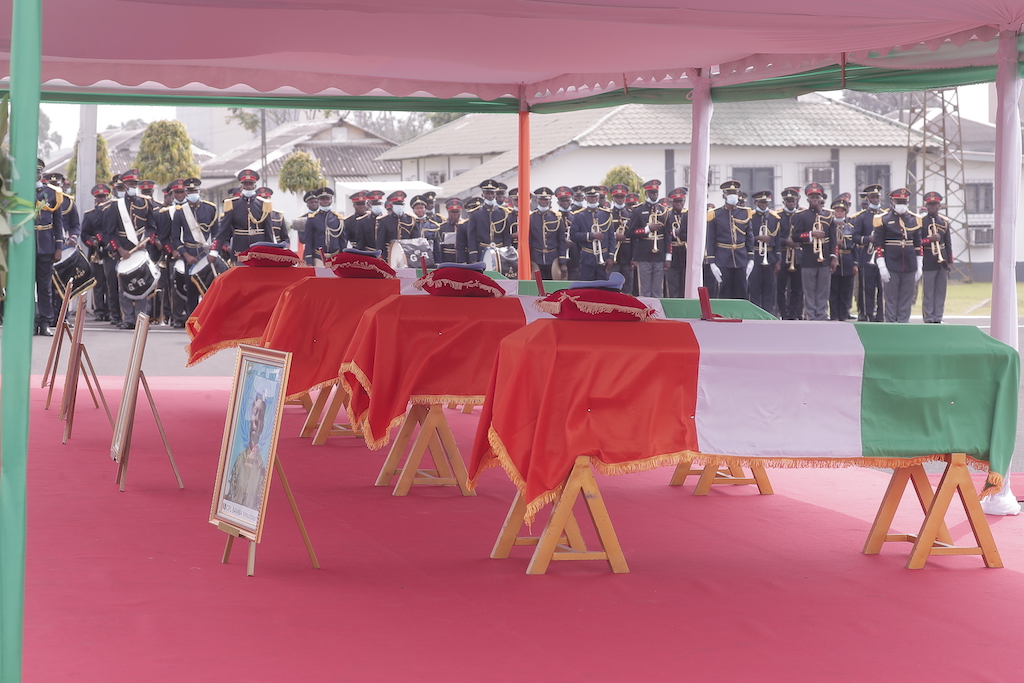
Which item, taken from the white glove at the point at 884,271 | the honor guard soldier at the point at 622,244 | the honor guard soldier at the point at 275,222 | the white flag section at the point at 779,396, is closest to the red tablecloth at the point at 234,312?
the white flag section at the point at 779,396

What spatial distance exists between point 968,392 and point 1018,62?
2038 millimetres

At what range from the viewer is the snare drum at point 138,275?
1413 centimetres

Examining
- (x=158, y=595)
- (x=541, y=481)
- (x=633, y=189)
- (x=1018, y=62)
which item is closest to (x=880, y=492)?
(x=1018, y=62)

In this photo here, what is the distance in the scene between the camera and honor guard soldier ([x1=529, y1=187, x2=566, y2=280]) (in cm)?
1623

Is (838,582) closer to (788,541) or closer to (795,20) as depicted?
(788,541)

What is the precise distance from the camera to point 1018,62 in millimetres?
5621

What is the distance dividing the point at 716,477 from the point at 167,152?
26.8 meters

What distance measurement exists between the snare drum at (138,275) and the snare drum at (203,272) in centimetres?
45

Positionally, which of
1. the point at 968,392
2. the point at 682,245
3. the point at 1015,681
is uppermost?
the point at 682,245

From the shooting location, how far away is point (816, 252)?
16.2 m

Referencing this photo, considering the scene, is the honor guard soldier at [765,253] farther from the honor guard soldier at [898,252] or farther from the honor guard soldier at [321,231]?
the honor guard soldier at [321,231]

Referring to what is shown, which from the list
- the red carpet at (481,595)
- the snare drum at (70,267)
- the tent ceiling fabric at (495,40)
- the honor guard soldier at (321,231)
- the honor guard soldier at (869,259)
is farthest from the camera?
the honor guard soldier at (869,259)

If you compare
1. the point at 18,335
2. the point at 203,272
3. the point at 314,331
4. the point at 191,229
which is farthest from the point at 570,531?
the point at 191,229

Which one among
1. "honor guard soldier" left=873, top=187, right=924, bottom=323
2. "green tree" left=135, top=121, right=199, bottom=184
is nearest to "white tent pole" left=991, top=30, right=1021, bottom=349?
"honor guard soldier" left=873, top=187, right=924, bottom=323
